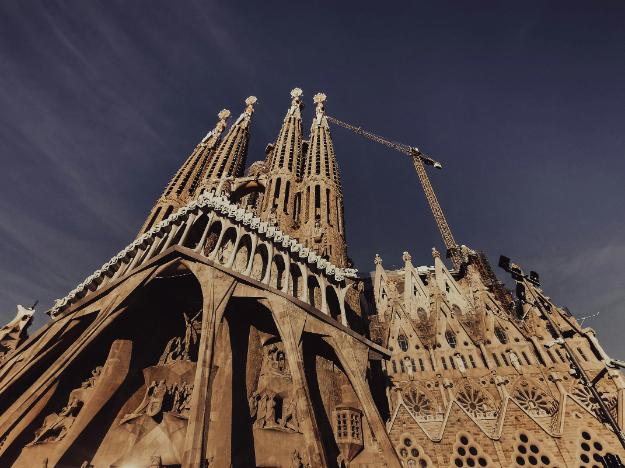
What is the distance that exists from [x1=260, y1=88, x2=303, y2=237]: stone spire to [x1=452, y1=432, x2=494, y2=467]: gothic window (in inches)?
665

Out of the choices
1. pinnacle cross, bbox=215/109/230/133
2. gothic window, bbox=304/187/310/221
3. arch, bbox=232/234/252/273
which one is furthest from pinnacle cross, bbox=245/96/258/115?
arch, bbox=232/234/252/273

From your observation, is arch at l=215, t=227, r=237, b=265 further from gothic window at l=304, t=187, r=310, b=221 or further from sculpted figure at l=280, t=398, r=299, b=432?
gothic window at l=304, t=187, r=310, b=221

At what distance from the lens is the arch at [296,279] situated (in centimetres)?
1619

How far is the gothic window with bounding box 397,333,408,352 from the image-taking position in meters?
20.1

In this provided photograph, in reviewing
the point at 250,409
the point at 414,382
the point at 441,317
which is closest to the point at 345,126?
the point at 441,317

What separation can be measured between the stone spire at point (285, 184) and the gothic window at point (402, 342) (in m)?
11.3

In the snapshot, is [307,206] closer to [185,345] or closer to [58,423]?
[185,345]

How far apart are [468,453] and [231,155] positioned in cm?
3600

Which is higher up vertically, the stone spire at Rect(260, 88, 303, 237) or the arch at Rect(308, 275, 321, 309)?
the stone spire at Rect(260, 88, 303, 237)

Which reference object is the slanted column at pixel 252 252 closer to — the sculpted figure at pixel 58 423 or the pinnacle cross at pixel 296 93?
the sculpted figure at pixel 58 423

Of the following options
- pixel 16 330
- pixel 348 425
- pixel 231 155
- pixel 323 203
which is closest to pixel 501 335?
pixel 348 425

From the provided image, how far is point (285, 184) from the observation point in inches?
1166

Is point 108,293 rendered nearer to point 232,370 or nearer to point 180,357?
point 180,357

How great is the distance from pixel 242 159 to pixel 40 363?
33.4 metres
